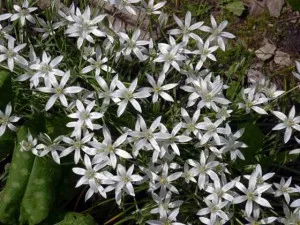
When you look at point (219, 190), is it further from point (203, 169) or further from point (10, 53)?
point (10, 53)

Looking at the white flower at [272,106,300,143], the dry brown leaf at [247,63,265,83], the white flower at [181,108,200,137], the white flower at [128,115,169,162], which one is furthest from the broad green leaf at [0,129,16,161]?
the dry brown leaf at [247,63,265,83]

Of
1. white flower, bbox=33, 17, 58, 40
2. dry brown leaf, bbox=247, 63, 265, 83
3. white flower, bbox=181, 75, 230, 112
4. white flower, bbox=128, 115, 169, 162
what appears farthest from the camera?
dry brown leaf, bbox=247, 63, 265, 83

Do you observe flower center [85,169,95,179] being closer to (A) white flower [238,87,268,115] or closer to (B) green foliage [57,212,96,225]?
(B) green foliage [57,212,96,225]

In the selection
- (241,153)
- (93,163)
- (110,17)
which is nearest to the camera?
(93,163)

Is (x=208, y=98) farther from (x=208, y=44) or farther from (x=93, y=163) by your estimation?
(x=93, y=163)

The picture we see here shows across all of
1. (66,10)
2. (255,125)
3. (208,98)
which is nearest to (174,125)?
(208,98)

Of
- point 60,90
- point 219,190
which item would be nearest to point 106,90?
point 60,90

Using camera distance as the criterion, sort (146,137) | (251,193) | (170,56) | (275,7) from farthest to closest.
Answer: (275,7) < (170,56) < (251,193) < (146,137)
